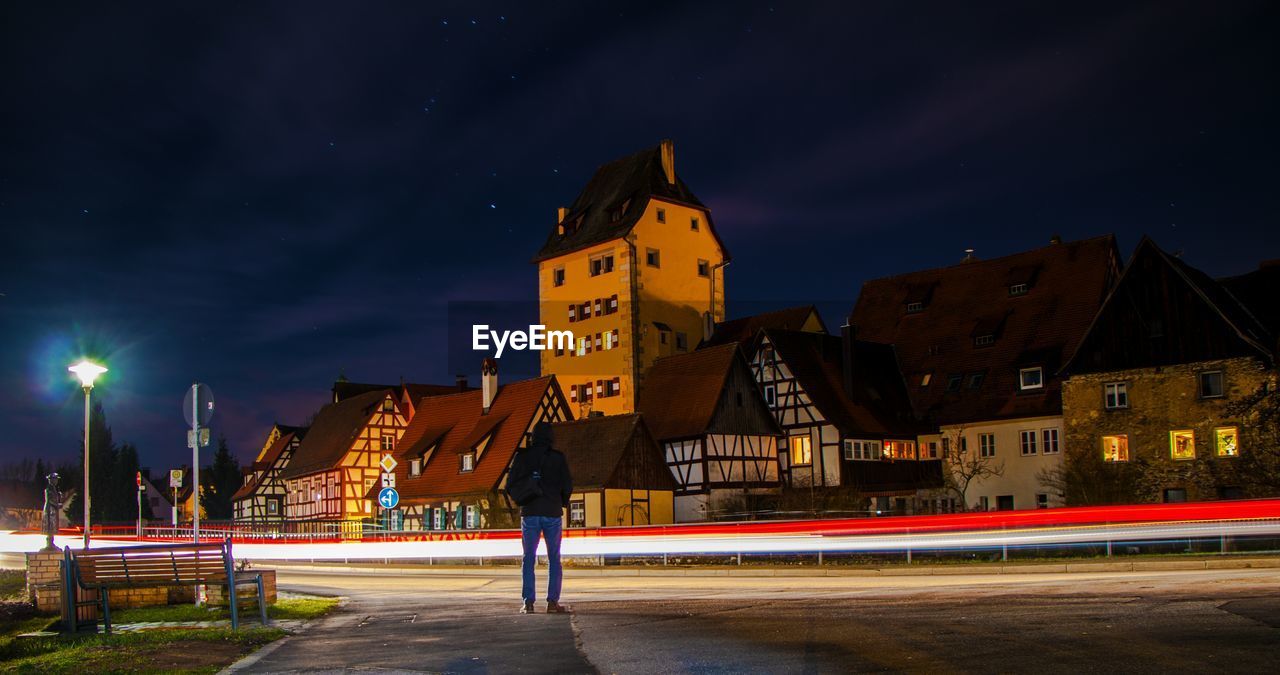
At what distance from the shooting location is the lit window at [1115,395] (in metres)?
48.6

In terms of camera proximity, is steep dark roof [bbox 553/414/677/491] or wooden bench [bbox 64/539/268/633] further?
steep dark roof [bbox 553/414/677/491]

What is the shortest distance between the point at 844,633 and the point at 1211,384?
1602 inches

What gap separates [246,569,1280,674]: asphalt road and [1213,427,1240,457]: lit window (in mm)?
31947

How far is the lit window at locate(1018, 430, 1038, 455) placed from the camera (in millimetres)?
54969

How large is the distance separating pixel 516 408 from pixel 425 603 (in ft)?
135

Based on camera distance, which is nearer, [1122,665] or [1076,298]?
[1122,665]

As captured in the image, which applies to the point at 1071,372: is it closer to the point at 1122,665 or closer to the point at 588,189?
the point at 588,189

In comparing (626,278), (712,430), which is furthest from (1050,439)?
(626,278)

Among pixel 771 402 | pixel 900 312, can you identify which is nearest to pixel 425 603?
pixel 771 402

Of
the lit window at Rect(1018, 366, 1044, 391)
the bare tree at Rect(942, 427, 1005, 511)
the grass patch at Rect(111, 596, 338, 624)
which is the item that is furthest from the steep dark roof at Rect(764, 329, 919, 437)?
the grass patch at Rect(111, 596, 338, 624)

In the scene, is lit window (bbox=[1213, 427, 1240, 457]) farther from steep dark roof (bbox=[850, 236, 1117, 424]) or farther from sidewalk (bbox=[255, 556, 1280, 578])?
sidewalk (bbox=[255, 556, 1280, 578])

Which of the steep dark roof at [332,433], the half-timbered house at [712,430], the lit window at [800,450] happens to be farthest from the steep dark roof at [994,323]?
the steep dark roof at [332,433]

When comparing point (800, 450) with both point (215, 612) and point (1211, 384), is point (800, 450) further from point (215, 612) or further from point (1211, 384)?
point (215, 612)

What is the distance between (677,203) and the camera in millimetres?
77438
